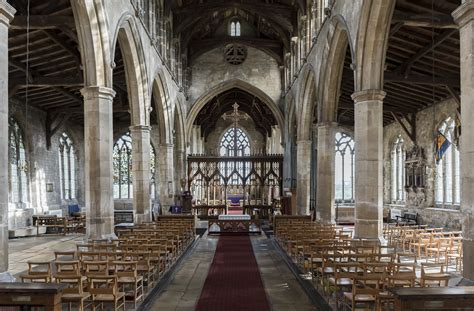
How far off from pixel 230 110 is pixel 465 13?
106 ft

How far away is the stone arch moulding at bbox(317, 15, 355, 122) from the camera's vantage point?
13.9 metres

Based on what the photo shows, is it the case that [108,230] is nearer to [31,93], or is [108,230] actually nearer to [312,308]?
[312,308]

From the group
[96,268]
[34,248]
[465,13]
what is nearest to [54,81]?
[34,248]

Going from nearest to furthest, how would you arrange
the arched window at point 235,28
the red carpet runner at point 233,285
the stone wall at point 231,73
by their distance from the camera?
1. the red carpet runner at point 233,285
2. the stone wall at point 231,73
3. the arched window at point 235,28

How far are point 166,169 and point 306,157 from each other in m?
6.84

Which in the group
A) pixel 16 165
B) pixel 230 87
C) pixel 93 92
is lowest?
pixel 16 165

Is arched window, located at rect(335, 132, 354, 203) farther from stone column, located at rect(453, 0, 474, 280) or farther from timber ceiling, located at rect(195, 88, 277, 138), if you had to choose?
stone column, located at rect(453, 0, 474, 280)

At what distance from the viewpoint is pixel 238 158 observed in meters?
25.3

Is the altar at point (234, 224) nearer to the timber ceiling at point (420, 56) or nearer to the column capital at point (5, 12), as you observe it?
the timber ceiling at point (420, 56)

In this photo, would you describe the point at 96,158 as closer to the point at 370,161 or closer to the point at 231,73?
the point at 370,161

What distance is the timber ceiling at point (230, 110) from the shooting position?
34.3m

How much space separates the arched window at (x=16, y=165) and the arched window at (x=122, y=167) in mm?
8822

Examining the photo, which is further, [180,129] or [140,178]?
[180,129]

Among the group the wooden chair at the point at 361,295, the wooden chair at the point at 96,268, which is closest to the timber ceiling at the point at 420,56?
the wooden chair at the point at 361,295
